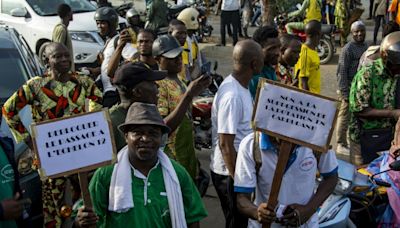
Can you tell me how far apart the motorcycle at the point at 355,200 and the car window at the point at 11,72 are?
10.2 ft

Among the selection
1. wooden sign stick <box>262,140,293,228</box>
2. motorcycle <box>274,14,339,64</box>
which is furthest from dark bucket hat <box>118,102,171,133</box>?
motorcycle <box>274,14,339,64</box>

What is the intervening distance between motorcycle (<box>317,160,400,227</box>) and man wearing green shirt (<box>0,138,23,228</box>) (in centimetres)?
227

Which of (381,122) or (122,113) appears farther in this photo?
(381,122)

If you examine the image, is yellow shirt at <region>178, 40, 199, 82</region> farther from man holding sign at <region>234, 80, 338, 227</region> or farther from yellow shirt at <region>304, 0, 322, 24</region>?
yellow shirt at <region>304, 0, 322, 24</region>

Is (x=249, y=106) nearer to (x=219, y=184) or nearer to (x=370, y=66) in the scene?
(x=219, y=184)

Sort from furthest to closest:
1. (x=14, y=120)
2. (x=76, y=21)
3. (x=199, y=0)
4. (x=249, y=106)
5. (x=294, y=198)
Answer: (x=199, y=0) → (x=76, y=21) → (x=14, y=120) → (x=249, y=106) → (x=294, y=198)

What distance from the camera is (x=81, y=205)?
299cm

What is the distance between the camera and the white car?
11.4 metres

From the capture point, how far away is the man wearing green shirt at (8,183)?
306 centimetres

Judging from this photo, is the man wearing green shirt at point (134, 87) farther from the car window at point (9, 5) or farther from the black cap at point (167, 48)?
the car window at point (9, 5)

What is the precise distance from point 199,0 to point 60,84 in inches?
651

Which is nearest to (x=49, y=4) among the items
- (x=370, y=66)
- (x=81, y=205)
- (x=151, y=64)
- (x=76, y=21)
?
(x=76, y=21)

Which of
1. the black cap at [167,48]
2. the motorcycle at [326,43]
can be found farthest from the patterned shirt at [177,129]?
the motorcycle at [326,43]

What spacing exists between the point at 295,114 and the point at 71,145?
1.17m
